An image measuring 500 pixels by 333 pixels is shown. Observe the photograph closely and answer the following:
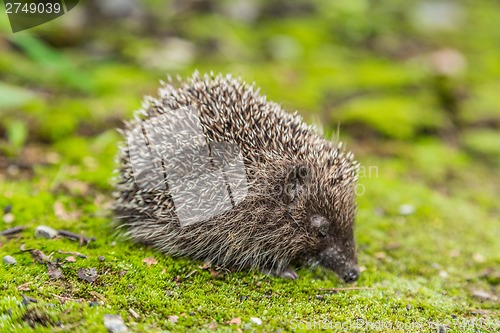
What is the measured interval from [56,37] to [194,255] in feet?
31.6

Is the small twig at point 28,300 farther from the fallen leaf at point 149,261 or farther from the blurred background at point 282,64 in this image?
the blurred background at point 282,64

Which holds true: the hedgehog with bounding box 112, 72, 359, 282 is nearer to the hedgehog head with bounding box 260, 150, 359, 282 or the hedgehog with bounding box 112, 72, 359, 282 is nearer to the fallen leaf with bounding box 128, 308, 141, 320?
the hedgehog head with bounding box 260, 150, 359, 282

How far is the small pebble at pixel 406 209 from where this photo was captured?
8961 mm

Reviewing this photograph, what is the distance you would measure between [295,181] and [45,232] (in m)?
3.25

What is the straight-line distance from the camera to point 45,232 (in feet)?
22.4

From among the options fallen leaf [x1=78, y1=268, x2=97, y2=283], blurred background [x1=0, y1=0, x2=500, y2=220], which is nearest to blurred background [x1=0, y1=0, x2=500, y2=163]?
blurred background [x1=0, y1=0, x2=500, y2=220]

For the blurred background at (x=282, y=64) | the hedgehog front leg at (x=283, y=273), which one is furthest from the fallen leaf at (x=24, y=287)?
the blurred background at (x=282, y=64)

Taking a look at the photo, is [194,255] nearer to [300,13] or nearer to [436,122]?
[436,122]

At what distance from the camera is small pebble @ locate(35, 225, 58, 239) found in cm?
680

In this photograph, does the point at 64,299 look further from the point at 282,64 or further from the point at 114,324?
the point at 282,64

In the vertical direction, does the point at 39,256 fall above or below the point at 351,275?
above

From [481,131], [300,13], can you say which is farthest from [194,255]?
[300,13]

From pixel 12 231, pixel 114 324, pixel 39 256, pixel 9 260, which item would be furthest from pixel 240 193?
pixel 12 231

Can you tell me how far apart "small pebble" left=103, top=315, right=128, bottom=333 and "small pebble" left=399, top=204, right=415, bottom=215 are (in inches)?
212
